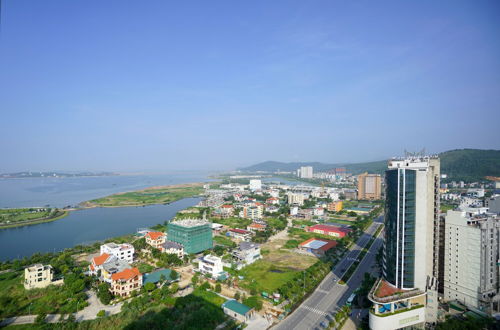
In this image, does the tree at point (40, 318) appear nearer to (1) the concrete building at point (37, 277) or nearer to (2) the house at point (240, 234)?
(1) the concrete building at point (37, 277)

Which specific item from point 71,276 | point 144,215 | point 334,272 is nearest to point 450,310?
point 334,272

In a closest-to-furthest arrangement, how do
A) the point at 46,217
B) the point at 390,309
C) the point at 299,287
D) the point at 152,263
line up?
1. the point at 390,309
2. the point at 299,287
3. the point at 152,263
4. the point at 46,217

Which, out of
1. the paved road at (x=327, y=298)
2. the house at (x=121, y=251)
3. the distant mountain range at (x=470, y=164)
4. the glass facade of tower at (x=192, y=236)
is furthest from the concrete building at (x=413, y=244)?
the distant mountain range at (x=470, y=164)

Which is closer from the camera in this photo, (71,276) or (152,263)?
(71,276)

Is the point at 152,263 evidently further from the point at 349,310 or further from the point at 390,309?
the point at 390,309

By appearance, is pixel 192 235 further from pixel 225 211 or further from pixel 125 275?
pixel 225 211

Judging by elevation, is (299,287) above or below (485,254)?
below

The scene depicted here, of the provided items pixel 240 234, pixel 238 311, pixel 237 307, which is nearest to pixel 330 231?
pixel 240 234
